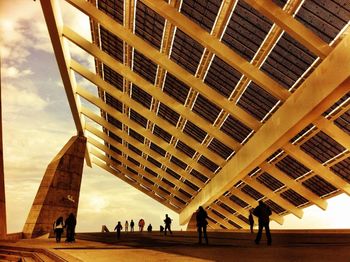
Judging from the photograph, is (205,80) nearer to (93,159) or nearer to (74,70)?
(74,70)

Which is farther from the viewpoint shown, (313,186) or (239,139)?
(313,186)

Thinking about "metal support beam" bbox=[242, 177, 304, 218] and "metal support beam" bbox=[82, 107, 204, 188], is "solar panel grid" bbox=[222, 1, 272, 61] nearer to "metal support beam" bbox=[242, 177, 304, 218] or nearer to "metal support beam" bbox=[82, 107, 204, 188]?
"metal support beam" bbox=[242, 177, 304, 218]

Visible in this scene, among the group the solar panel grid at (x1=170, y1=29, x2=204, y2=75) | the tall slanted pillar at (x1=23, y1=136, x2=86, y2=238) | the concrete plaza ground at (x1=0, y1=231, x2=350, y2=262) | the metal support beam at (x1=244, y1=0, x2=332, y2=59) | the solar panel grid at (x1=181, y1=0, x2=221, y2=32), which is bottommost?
the concrete plaza ground at (x1=0, y1=231, x2=350, y2=262)

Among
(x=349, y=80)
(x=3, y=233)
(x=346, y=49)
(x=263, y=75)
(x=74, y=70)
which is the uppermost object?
(x=74, y=70)

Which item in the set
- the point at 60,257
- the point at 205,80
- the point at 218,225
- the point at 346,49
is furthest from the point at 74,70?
the point at 218,225

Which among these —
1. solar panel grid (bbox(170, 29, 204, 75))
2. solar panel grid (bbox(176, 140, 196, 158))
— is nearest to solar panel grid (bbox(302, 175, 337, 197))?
solar panel grid (bbox(176, 140, 196, 158))

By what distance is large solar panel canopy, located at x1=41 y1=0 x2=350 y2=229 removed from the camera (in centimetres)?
1364

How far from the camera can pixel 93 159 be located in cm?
4466

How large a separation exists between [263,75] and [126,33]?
6499mm

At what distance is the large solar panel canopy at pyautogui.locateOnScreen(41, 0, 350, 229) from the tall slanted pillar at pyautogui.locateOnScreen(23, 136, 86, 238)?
3.44 meters

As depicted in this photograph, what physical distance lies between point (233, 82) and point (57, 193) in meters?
13.9

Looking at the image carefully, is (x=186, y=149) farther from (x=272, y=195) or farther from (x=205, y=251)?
(x=205, y=251)

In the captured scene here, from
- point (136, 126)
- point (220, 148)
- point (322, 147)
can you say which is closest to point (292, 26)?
point (322, 147)

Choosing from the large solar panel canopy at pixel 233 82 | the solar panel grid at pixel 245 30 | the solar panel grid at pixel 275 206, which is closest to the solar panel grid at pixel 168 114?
the large solar panel canopy at pixel 233 82
